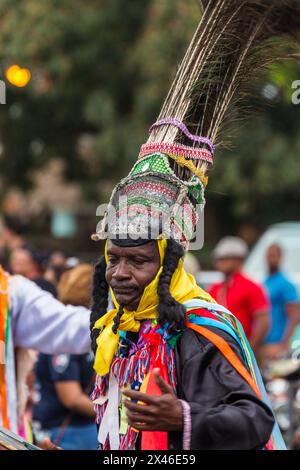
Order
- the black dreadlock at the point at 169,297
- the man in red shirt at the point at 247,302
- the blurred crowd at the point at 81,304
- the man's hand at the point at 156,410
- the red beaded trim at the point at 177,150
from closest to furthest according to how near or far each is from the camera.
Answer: the man's hand at the point at 156,410
the black dreadlock at the point at 169,297
the red beaded trim at the point at 177,150
the blurred crowd at the point at 81,304
the man in red shirt at the point at 247,302

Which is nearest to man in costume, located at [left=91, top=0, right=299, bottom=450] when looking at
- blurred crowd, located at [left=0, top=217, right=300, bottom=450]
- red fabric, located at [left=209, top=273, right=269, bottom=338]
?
blurred crowd, located at [left=0, top=217, right=300, bottom=450]

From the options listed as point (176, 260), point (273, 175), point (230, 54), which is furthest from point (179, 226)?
point (273, 175)

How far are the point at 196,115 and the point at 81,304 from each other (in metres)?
2.22

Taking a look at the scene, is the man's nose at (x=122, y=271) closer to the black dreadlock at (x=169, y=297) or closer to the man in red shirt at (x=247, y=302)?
the black dreadlock at (x=169, y=297)

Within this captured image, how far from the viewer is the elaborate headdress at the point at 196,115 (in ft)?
10.7

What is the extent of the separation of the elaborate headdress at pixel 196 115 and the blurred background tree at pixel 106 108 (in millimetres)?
12246

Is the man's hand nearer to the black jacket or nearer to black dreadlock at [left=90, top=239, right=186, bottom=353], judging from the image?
the black jacket

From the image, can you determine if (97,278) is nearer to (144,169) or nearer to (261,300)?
(144,169)

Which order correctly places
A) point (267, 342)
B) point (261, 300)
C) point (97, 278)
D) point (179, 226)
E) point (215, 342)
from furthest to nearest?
point (267, 342) → point (261, 300) → point (97, 278) → point (179, 226) → point (215, 342)

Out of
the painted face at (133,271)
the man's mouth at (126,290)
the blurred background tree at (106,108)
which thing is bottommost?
the man's mouth at (126,290)

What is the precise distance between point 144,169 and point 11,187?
1908 cm

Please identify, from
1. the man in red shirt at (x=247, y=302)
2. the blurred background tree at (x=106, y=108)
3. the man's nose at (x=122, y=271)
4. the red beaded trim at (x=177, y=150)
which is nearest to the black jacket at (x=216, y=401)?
the man's nose at (x=122, y=271)

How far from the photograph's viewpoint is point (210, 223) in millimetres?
23547
